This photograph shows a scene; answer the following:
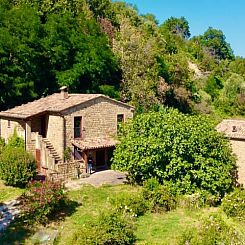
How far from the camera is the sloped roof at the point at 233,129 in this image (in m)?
29.2

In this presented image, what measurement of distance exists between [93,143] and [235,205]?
1265 cm

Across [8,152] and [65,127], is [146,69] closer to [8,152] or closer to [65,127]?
[65,127]

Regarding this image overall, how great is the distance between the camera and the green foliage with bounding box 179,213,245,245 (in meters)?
17.6

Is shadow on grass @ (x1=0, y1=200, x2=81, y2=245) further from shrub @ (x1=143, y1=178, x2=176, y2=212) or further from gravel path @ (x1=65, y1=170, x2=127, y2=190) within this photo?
shrub @ (x1=143, y1=178, x2=176, y2=212)

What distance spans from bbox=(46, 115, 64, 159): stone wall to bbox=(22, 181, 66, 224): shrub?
8959mm

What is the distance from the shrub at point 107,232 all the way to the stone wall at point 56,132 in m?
12.9

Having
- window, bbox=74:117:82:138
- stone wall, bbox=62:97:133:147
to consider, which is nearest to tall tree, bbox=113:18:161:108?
stone wall, bbox=62:97:133:147

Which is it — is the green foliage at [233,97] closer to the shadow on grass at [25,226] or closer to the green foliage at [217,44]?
the green foliage at [217,44]

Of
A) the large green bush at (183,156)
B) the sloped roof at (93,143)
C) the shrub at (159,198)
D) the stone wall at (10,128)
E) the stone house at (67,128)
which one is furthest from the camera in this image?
the stone wall at (10,128)

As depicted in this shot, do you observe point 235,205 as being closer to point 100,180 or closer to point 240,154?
point 240,154

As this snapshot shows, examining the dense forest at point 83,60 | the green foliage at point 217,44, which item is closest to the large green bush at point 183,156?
the dense forest at point 83,60

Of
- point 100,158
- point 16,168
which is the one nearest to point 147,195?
point 16,168

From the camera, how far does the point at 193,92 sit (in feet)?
211

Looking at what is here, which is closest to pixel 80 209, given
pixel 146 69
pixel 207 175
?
pixel 207 175
